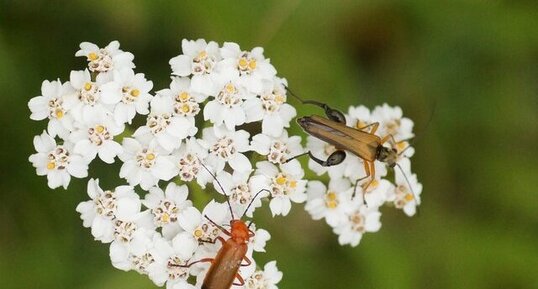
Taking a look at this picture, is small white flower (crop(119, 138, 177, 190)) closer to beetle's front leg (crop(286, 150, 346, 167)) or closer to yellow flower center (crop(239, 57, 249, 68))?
yellow flower center (crop(239, 57, 249, 68))

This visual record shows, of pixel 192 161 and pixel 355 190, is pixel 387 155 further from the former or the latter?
pixel 192 161

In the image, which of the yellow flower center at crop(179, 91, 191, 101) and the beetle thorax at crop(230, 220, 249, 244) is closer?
the beetle thorax at crop(230, 220, 249, 244)

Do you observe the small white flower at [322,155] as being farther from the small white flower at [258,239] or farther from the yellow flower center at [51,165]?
the yellow flower center at [51,165]

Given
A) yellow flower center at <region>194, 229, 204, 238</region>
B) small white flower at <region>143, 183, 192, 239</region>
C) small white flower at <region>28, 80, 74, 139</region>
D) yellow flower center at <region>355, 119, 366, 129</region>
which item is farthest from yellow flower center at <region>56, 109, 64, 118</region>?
yellow flower center at <region>355, 119, 366, 129</region>

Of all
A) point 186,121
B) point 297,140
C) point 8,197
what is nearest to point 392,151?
point 297,140

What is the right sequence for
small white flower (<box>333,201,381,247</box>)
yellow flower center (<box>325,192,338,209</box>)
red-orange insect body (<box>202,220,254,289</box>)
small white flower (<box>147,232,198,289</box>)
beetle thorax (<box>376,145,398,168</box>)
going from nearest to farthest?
red-orange insect body (<box>202,220,254,289</box>), small white flower (<box>147,232,198,289</box>), beetle thorax (<box>376,145,398,168</box>), yellow flower center (<box>325,192,338,209</box>), small white flower (<box>333,201,381,247</box>)
